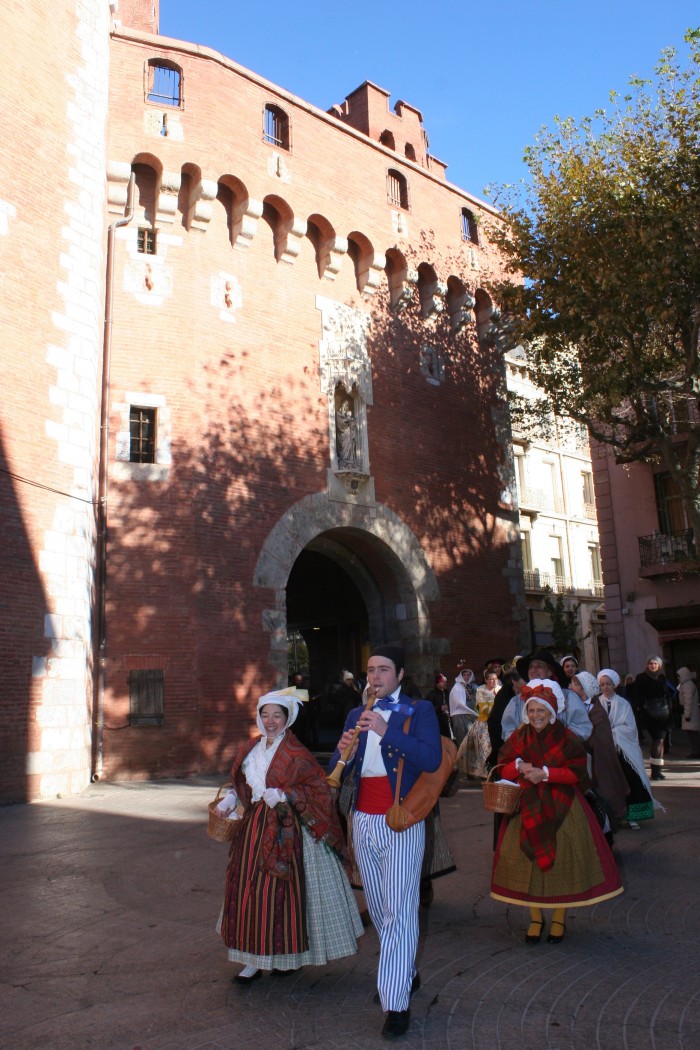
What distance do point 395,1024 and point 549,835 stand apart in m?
1.71

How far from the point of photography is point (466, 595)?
20.3 metres

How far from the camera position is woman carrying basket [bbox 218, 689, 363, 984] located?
4246mm

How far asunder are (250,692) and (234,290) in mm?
7871

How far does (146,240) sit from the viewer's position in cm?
1658

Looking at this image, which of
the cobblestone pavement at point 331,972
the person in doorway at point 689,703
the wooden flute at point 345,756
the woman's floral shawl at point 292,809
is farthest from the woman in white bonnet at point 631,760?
the person in doorway at point 689,703

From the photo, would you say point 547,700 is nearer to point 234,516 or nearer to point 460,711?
point 460,711

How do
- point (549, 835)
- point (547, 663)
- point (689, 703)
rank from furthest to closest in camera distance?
1. point (689, 703)
2. point (547, 663)
3. point (549, 835)

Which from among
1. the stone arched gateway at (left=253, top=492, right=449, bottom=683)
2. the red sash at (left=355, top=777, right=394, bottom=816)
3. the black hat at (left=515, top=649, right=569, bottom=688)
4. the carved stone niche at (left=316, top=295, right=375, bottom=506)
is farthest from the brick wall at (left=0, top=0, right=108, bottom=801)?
the red sash at (left=355, top=777, right=394, bottom=816)

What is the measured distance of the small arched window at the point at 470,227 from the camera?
2236 centimetres

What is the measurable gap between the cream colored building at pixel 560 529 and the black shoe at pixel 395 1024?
31317 mm

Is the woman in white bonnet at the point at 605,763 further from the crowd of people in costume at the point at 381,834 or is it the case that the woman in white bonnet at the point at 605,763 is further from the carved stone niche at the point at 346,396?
the carved stone niche at the point at 346,396

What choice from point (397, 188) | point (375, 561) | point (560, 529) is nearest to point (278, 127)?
point (397, 188)

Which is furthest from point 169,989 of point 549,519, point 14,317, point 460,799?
point 549,519

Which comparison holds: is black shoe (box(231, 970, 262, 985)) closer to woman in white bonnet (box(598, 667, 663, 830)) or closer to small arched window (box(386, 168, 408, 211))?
woman in white bonnet (box(598, 667, 663, 830))
